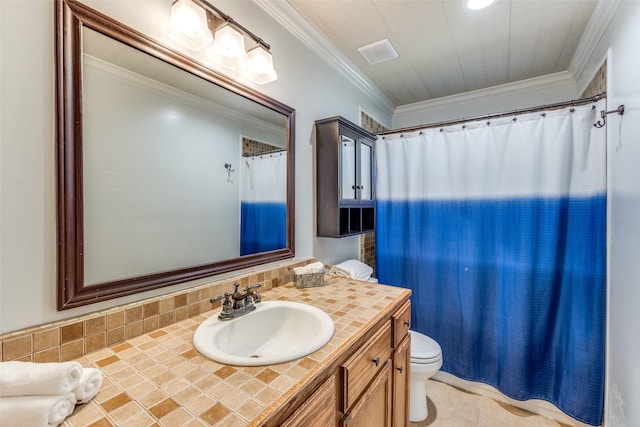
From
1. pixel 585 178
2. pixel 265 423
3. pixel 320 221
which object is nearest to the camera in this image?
pixel 265 423

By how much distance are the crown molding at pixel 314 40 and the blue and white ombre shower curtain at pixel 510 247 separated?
568mm

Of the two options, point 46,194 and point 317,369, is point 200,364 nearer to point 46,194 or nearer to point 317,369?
point 317,369

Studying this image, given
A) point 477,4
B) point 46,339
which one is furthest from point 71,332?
point 477,4

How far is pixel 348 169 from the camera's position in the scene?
70.9 inches

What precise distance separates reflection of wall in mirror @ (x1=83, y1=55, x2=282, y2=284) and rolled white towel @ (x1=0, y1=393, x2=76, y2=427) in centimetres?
35

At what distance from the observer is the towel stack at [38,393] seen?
492 mm

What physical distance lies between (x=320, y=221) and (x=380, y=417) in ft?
3.42

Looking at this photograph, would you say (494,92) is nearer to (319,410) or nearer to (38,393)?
(319,410)

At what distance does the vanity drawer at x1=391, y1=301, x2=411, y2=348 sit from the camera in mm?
1191

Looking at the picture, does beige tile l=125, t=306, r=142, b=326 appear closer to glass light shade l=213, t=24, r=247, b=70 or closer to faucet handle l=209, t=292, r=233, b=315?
faucet handle l=209, t=292, r=233, b=315

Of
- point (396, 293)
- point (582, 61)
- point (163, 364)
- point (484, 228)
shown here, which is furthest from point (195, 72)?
point (582, 61)

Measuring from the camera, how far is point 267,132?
1.40m

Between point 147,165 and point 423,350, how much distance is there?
5.78 ft

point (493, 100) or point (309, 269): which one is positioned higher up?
point (493, 100)
